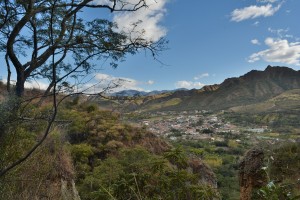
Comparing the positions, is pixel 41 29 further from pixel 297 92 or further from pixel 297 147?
pixel 297 92

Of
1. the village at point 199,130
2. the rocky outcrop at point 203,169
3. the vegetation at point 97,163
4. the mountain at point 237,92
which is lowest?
the village at point 199,130

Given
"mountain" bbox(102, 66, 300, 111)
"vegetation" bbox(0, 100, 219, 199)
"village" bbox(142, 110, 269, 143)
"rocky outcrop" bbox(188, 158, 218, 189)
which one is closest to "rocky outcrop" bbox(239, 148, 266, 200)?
"vegetation" bbox(0, 100, 219, 199)

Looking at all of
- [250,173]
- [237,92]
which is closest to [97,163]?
[250,173]

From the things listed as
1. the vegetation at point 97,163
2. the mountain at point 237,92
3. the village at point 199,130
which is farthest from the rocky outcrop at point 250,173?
the mountain at point 237,92

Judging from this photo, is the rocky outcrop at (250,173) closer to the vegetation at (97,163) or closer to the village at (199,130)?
the vegetation at (97,163)

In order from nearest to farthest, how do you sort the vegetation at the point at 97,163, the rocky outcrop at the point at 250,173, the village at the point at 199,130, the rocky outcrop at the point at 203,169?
1. the rocky outcrop at the point at 250,173
2. the vegetation at the point at 97,163
3. the rocky outcrop at the point at 203,169
4. the village at the point at 199,130

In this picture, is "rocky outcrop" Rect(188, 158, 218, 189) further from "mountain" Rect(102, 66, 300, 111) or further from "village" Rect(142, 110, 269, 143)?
"mountain" Rect(102, 66, 300, 111)

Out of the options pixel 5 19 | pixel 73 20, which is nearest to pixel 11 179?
pixel 5 19
